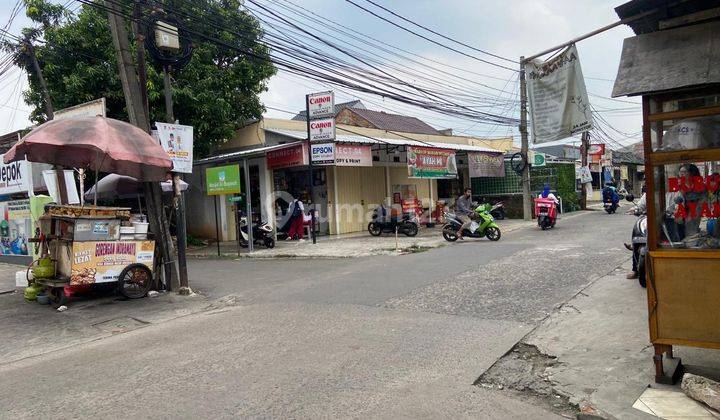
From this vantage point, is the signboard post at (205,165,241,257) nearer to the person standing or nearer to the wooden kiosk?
the person standing

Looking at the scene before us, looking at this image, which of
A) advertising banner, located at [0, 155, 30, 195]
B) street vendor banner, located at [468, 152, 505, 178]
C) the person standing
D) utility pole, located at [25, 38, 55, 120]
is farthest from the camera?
street vendor banner, located at [468, 152, 505, 178]

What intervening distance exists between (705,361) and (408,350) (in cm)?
268

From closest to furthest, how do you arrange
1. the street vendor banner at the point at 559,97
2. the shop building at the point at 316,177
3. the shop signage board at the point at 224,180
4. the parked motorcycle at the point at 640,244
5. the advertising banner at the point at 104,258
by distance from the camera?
the street vendor banner at the point at 559,97 < the parked motorcycle at the point at 640,244 < the advertising banner at the point at 104,258 < the shop signage board at the point at 224,180 < the shop building at the point at 316,177

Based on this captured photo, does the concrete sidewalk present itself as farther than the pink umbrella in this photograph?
Yes

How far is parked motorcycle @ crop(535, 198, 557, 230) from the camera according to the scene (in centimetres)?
1780

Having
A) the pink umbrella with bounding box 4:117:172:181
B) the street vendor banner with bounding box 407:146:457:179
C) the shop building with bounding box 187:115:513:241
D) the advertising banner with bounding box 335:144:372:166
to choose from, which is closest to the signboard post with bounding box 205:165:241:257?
the shop building with bounding box 187:115:513:241

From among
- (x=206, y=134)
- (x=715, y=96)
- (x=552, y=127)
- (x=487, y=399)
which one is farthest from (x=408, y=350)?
(x=206, y=134)

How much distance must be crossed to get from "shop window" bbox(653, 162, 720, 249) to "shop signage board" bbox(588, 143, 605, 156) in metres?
31.5

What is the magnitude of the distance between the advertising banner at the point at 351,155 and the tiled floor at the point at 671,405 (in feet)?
44.6

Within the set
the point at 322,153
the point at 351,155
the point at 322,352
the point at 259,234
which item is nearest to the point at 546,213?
the point at 351,155

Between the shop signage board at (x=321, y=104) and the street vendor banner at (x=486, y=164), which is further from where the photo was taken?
the street vendor banner at (x=486, y=164)

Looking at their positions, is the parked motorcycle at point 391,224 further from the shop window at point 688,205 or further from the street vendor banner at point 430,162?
the shop window at point 688,205

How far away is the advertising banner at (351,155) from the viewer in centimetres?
1750

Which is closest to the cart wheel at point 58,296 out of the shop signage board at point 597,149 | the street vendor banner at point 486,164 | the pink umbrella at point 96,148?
the pink umbrella at point 96,148
